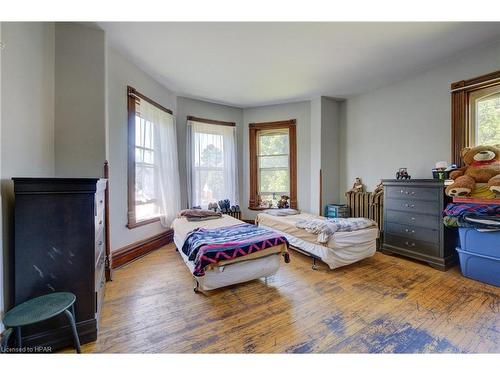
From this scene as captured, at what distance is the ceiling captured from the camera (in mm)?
2291

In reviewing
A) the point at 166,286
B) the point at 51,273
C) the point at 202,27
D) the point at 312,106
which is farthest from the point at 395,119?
the point at 51,273

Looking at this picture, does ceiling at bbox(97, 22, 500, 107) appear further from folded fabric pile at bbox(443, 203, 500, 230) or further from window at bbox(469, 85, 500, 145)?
folded fabric pile at bbox(443, 203, 500, 230)

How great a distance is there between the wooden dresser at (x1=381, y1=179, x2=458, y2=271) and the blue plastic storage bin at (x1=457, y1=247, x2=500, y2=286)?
0.20 m

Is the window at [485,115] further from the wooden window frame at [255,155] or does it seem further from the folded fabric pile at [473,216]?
the wooden window frame at [255,155]

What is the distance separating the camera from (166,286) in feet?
7.80

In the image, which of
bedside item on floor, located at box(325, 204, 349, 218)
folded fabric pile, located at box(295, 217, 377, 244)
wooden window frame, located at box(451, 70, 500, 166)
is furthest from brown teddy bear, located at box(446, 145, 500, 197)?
bedside item on floor, located at box(325, 204, 349, 218)

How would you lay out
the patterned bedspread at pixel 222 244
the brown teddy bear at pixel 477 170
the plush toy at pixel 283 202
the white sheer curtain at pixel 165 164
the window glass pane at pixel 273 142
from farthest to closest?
the window glass pane at pixel 273 142, the plush toy at pixel 283 202, the white sheer curtain at pixel 165 164, the brown teddy bear at pixel 477 170, the patterned bedspread at pixel 222 244

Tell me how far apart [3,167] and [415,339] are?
3.09m

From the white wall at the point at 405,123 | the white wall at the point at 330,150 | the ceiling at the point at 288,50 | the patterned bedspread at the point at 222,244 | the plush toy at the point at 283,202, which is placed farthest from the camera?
the plush toy at the point at 283,202

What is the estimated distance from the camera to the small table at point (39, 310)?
1193 mm

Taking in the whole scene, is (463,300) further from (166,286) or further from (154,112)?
(154,112)

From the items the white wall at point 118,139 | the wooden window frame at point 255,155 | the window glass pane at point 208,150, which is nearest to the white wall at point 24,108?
the white wall at point 118,139

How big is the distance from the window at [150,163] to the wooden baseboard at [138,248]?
11.0 inches

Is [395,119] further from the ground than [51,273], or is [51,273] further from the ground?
[395,119]
